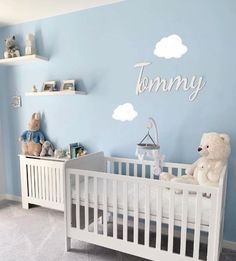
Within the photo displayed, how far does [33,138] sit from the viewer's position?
309 cm

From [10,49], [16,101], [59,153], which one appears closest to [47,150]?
[59,153]

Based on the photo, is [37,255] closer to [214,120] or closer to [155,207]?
[155,207]

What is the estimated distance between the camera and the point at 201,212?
1689 mm

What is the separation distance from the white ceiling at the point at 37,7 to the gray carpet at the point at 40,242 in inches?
89.8

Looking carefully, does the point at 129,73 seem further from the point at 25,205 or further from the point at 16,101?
the point at 25,205

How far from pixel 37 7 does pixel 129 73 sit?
1.19 m

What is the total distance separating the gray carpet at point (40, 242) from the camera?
6.85 feet

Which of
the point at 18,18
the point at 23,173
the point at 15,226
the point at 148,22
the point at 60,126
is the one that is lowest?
the point at 15,226

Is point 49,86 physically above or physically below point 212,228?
above

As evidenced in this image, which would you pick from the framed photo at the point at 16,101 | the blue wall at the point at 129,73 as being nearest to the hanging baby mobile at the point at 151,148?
the blue wall at the point at 129,73

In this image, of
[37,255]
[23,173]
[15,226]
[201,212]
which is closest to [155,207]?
[201,212]

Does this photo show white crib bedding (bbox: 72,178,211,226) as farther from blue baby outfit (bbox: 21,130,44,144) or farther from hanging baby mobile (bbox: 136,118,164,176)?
blue baby outfit (bbox: 21,130,44,144)

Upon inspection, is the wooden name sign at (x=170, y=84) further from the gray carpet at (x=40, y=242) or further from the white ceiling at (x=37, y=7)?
the gray carpet at (x=40, y=242)

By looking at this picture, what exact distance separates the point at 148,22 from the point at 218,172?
1.51 m
